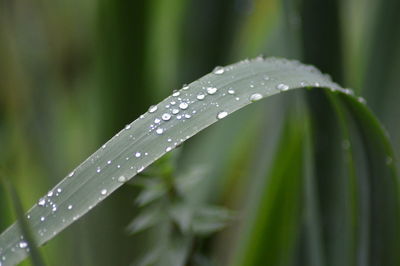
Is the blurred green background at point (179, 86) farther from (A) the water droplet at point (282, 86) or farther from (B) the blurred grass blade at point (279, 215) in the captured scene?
(A) the water droplet at point (282, 86)

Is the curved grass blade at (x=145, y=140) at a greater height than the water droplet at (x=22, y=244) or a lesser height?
greater

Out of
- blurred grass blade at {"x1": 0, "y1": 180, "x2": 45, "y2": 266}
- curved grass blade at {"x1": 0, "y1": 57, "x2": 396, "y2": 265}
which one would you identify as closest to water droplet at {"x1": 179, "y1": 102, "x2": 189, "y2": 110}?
curved grass blade at {"x1": 0, "y1": 57, "x2": 396, "y2": 265}

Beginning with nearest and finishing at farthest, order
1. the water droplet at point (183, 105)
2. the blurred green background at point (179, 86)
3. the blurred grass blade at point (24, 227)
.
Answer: the blurred grass blade at point (24, 227), the water droplet at point (183, 105), the blurred green background at point (179, 86)

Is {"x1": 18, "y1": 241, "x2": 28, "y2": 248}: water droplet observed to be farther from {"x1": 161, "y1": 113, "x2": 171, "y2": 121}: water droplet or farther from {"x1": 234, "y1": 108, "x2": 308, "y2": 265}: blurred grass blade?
{"x1": 234, "y1": 108, "x2": 308, "y2": 265}: blurred grass blade

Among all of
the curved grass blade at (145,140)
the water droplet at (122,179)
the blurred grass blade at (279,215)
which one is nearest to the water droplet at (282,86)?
the curved grass blade at (145,140)

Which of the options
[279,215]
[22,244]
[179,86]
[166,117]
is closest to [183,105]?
[166,117]

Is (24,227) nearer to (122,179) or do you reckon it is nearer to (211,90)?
(122,179)
